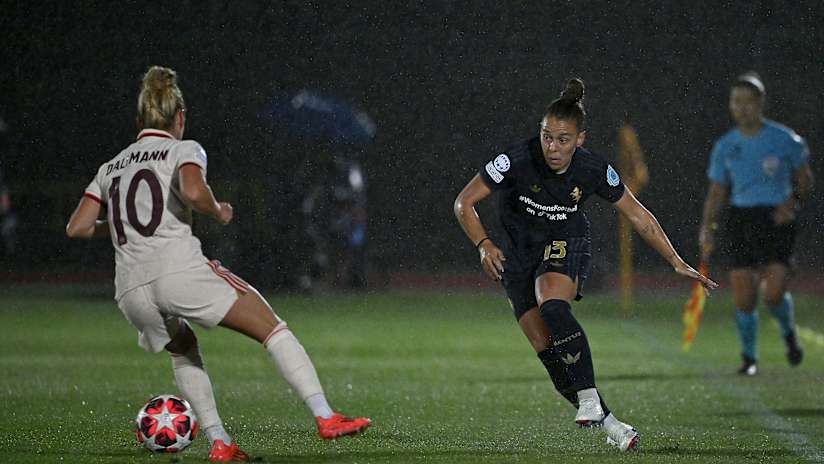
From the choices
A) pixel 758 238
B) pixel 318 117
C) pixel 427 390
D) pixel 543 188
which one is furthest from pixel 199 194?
pixel 318 117

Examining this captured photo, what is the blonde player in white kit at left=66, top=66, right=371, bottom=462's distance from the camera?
5504 mm

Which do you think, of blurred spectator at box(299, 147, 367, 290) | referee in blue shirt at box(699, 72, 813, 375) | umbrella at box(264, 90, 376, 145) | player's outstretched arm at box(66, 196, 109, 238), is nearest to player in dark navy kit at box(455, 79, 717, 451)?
player's outstretched arm at box(66, 196, 109, 238)

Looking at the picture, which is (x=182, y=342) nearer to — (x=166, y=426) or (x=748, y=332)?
(x=166, y=426)

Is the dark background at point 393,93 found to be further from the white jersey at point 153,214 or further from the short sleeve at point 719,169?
the white jersey at point 153,214

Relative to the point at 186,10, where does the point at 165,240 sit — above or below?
below

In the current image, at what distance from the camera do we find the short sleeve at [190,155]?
5.52 meters

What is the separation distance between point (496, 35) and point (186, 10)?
12.0 ft

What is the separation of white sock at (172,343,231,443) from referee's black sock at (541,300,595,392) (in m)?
1.59

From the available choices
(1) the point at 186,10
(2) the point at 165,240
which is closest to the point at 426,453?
(2) the point at 165,240

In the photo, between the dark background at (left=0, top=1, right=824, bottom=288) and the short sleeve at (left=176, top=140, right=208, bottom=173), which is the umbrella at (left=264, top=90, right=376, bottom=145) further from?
the short sleeve at (left=176, top=140, right=208, bottom=173)

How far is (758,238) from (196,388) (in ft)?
19.9

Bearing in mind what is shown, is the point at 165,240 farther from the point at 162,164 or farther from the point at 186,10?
the point at 186,10

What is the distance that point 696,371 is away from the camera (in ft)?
35.3

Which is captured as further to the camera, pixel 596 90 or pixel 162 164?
pixel 596 90
